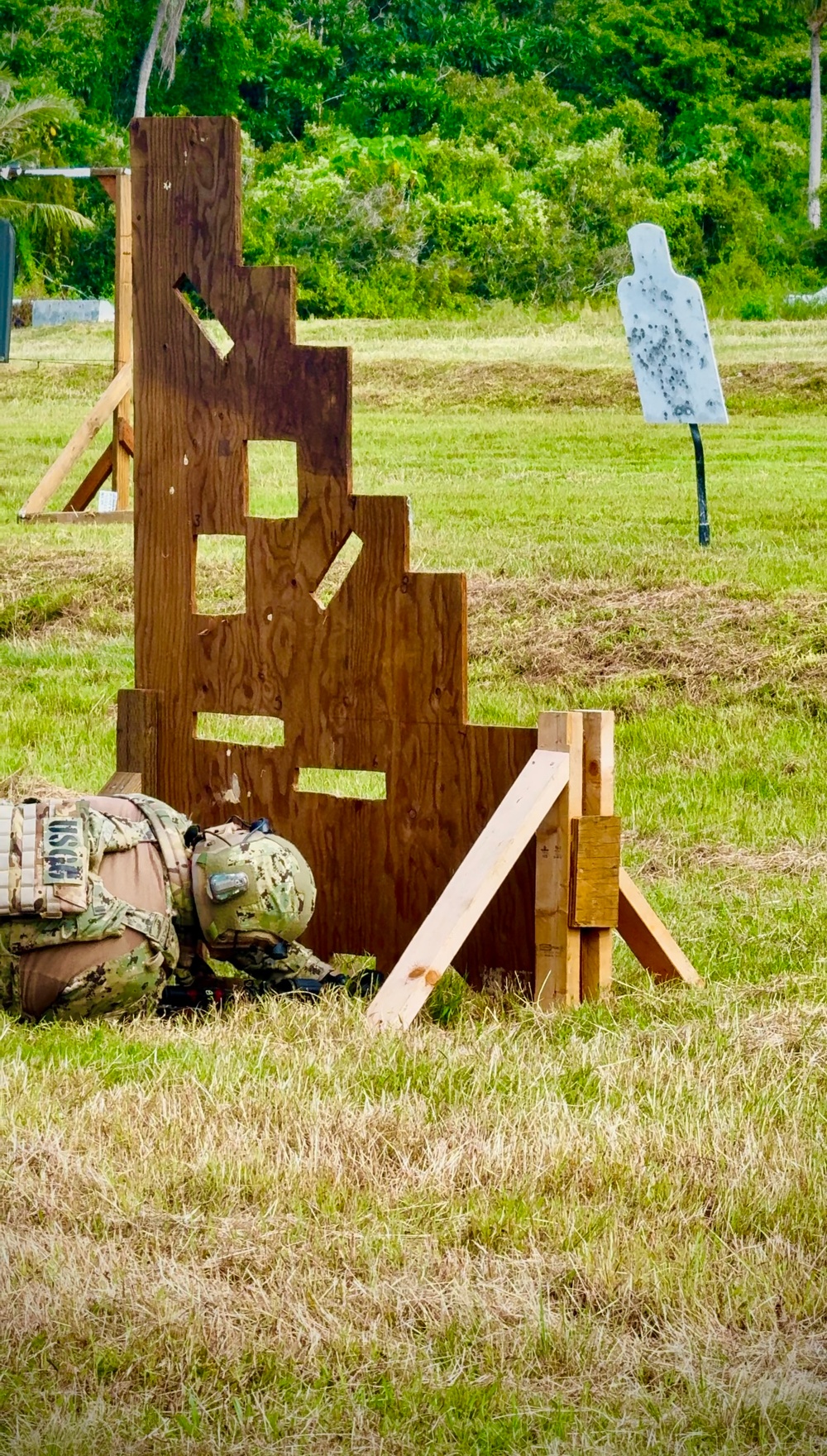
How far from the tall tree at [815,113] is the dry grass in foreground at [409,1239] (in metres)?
43.1

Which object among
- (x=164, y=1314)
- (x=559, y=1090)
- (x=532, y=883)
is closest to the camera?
(x=164, y=1314)

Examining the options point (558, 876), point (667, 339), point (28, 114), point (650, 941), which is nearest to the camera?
point (558, 876)

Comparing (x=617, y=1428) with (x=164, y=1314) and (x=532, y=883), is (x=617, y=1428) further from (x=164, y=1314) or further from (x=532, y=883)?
(x=532, y=883)

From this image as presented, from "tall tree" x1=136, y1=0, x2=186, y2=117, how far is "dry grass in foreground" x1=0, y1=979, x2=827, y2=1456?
45957 millimetres

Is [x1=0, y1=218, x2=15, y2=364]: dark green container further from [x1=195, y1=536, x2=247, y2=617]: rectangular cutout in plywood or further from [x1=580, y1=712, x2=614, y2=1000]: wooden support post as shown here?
[x1=580, y1=712, x2=614, y2=1000]: wooden support post

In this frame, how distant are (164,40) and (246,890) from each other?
4728 cm

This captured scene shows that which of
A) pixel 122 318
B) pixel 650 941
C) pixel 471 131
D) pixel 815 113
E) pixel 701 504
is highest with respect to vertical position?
pixel 815 113

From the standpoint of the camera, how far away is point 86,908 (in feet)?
14.5

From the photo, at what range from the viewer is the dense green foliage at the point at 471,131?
38.2 m

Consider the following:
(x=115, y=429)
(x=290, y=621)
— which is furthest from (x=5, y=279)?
(x=290, y=621)

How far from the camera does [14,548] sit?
1384cm

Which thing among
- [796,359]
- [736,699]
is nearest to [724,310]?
[796,359]

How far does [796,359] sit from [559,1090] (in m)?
20.7

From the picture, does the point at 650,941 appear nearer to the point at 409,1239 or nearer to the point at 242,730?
the point at 409,1239
